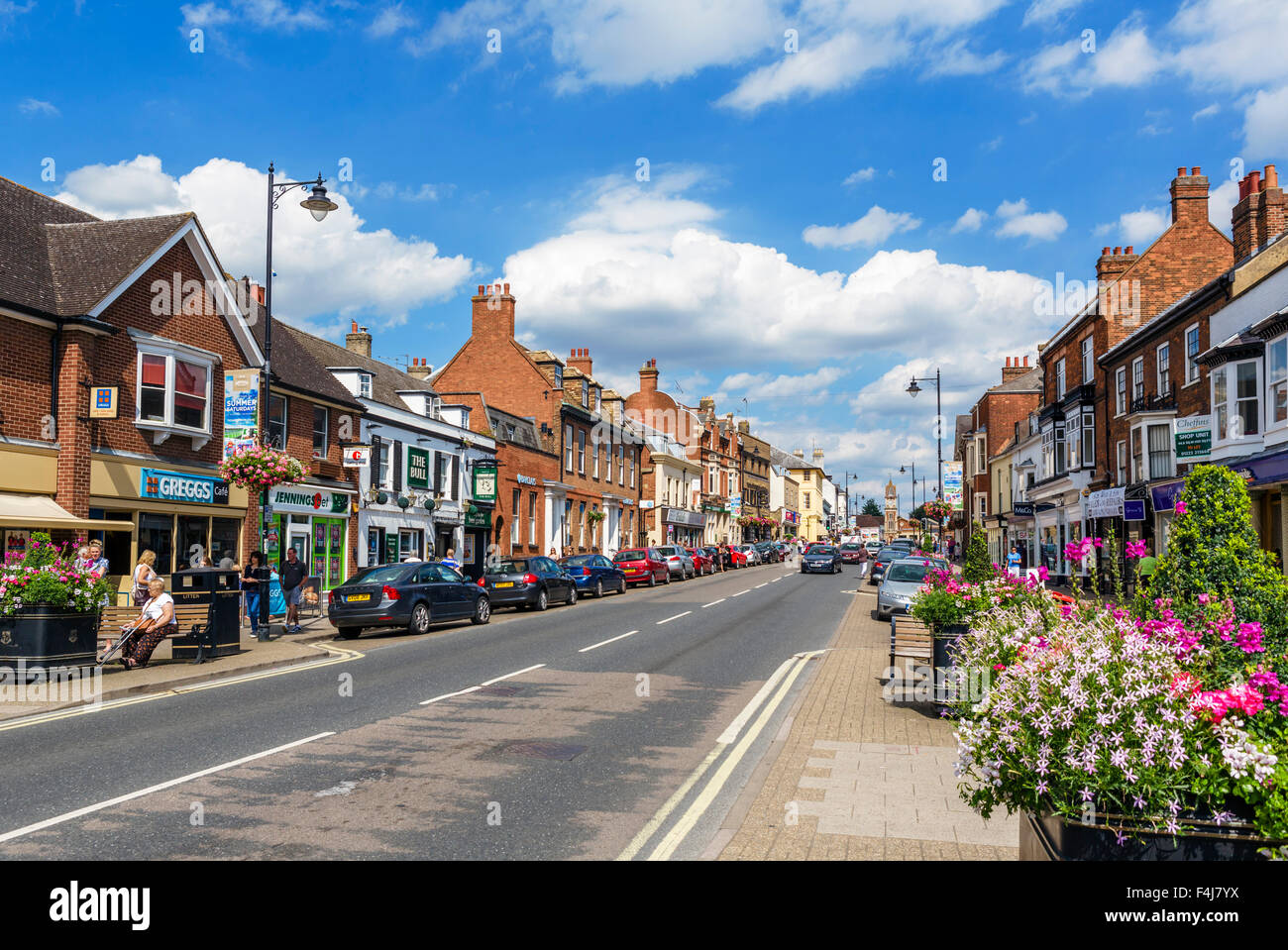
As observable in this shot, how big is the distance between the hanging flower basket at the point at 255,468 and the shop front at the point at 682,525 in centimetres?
4851

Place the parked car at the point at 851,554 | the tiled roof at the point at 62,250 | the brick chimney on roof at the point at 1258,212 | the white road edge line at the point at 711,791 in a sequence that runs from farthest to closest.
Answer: the parked car at the point at 851,554, the brick chimney on roof at the point at 1258,212, the tiled roof at the point at 62,250, the white road edge line at the point at 711,791

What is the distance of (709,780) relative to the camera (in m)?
7.54

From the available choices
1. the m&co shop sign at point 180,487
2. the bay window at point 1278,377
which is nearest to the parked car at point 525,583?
the m&co shop sign at point 180,487

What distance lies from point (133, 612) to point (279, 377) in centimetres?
1057

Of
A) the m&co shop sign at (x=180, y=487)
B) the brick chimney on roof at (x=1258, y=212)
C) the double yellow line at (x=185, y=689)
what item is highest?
the brick chimney on roof at (x=1258, y=212)

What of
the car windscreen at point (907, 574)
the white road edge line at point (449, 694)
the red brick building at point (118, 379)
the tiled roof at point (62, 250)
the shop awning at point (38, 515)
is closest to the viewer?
the white road edge line at point (449, 694)

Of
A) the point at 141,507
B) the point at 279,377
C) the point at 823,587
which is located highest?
the point at 279,377

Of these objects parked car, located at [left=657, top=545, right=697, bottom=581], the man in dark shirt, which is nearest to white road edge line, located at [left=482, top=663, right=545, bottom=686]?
the man in dark shirt

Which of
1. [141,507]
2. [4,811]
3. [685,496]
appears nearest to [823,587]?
[141,507]

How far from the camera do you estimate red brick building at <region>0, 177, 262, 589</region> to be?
17.9 metres

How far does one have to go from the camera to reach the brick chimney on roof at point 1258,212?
2666 cm

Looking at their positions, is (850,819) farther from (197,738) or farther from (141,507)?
(141,507)

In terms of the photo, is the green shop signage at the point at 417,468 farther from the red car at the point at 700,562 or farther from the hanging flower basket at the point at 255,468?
the red car at the point at 700,562
